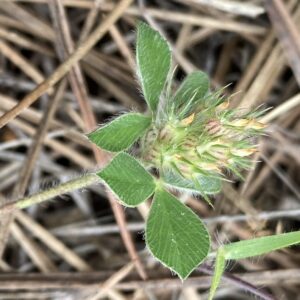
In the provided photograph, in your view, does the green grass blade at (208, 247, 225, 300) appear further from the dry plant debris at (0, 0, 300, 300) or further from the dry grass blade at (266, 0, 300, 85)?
the dry grass blade at (266, 0, 300, 85)

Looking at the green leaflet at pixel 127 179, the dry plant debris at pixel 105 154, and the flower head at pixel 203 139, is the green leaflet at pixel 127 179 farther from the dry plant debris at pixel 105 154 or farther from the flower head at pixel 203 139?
the dry plant debris at pixel 105 154

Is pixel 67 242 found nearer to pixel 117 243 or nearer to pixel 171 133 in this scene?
pixel 117 243

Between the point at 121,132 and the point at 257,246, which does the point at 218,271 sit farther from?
the point at 121,132

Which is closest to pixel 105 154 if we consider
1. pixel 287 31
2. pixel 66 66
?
pixel 66 66

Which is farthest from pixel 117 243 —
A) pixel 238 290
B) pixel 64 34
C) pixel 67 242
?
pixel 64 34

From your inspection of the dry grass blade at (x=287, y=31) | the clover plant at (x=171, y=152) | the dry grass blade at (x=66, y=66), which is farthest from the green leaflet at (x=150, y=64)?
the dry grass blade at (x=287, y=31)

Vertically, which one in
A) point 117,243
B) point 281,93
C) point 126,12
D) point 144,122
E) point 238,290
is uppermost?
point 126,12

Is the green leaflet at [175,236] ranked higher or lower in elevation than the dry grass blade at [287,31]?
lower
